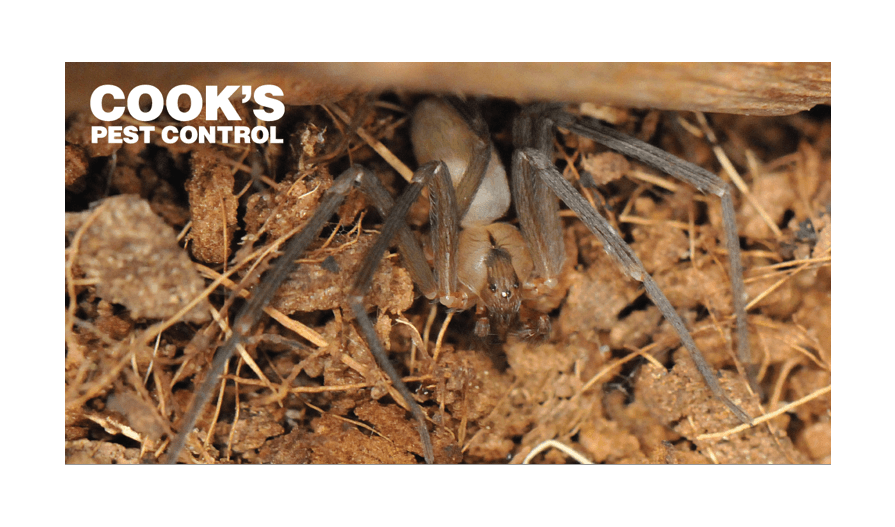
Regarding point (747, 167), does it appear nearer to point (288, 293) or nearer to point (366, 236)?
point (366, 236)

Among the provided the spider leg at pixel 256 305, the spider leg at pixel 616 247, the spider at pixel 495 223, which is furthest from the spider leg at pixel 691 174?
the spider leg at pixel 256 305

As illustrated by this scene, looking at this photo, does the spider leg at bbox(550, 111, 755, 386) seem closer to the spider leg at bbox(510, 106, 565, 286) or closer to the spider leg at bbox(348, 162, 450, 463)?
the spider leg at bbox(510, 106, 565, 286)

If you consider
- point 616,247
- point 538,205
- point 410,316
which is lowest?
point 410,316

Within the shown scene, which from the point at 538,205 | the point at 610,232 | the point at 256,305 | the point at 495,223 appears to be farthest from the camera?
the point at 495,223

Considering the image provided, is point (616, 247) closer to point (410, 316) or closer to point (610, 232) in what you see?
point (610, 232)

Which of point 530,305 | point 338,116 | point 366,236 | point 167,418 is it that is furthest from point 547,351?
point 167,418

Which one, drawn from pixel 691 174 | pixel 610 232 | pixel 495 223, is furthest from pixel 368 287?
pixel 691 174

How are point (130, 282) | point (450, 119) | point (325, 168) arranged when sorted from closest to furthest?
1. point (130, 282)
2. point (325, 168)
3. point (450, 119)
